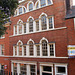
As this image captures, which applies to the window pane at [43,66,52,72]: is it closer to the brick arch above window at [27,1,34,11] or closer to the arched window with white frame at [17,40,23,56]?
the arched window with white frame at [17,40,23,56]

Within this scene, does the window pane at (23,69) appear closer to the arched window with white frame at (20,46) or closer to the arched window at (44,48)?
the arched window with white frame at (20,46)

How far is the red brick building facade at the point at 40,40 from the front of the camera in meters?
14.4

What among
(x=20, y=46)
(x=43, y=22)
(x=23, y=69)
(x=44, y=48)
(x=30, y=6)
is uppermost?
(x=30, y=6)

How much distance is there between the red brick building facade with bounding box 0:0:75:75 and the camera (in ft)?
47.4

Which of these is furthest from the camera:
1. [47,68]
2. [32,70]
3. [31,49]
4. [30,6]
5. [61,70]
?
[30,6]

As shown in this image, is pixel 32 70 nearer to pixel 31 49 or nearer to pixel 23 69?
pixel 23 69

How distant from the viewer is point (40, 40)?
54.7 feet

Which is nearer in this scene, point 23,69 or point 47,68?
point 47,68

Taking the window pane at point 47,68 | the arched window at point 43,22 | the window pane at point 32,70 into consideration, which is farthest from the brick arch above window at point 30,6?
the window pane at point 47,68

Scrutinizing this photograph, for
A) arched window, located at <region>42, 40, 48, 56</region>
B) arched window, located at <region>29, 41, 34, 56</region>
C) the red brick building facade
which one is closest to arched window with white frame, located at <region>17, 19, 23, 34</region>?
the red brick building facade

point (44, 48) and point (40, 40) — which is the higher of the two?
point (40, 40)

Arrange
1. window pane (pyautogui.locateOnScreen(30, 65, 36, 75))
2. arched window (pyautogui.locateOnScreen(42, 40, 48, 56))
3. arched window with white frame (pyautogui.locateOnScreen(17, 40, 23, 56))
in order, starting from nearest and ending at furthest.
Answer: arched window (pyautogui.locateOnScreen(42, 40, 48, 56)) → window pane (pyautogui.locateOnScreen(30, 65, 36, 75)) → arched window with white frame (pyautogui.locateOnScreen(17, 40, 23, 56))

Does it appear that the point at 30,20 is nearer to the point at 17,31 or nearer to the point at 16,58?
the point at 17,31

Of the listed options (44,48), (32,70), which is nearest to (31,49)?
(44,48)
